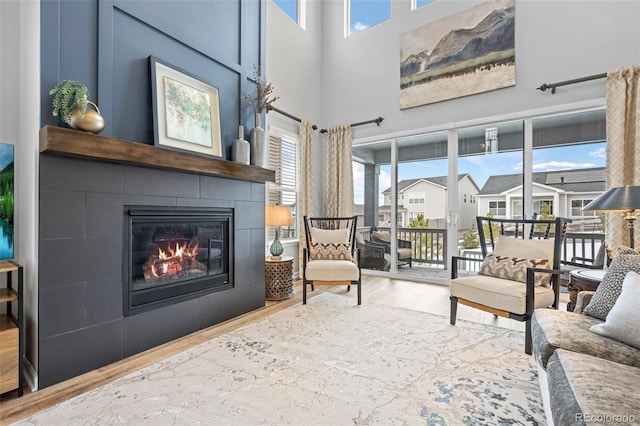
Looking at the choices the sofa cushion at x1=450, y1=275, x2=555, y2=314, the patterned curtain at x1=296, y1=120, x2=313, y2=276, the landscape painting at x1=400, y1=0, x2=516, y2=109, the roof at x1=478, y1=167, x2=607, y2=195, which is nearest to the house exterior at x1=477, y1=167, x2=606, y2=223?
the roof at x1=478, y1=167, x2=607, y2=195

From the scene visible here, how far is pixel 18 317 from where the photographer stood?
1.77 metres

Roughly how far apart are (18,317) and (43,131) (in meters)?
1.08

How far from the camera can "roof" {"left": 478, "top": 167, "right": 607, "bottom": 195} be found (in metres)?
3.52

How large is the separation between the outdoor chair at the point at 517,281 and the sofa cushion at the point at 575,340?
58 cm

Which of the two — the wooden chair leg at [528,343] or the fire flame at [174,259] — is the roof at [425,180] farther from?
the fire flame at [174,259]

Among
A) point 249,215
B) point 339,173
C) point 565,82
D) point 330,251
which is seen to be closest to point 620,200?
point 565,82

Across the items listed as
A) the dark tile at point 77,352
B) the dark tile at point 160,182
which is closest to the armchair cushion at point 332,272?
the dark tile at point 160,182

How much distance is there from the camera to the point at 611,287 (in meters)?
1.71

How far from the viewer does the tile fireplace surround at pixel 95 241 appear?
6.07 ft

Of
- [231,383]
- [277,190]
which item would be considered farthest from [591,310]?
[277,190]

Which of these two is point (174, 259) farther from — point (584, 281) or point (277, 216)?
point (584, 281)

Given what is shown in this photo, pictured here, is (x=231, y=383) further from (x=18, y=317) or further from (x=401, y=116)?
(x=401, y=116)

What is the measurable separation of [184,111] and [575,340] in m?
3.06

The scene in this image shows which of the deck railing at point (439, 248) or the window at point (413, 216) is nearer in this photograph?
the deck railing at point (439, 248)
